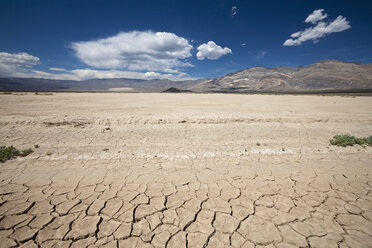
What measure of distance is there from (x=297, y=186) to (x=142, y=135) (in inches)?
226

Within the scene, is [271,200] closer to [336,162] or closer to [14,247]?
[336,162]

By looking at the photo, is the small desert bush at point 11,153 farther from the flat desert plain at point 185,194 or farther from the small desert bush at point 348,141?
the small desert bush at point 348,141

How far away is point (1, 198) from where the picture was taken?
3.04 metres

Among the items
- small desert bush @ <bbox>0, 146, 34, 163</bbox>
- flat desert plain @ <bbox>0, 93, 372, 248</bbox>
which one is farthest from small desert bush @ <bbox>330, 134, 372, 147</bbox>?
small desert bush @ <bbox>0, 146, 34, 163</bbox>

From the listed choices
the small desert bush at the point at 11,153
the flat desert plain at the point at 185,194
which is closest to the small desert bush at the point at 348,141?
the flat desert plain at the point at 185,194

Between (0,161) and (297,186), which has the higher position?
(0,161)

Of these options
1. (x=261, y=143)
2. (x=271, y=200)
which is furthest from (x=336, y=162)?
(x=271, y=200)

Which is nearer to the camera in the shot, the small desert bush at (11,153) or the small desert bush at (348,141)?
the small desert bush at (11,153)

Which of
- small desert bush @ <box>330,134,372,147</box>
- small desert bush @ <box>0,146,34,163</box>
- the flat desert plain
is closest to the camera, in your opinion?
the flat desert plain

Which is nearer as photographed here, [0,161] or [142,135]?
[0,161]

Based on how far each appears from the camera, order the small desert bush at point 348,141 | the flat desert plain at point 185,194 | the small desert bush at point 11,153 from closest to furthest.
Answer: the flat desert plain at point 185,194, the small desert bush at point 11,153, the small desert bush at point 348,141

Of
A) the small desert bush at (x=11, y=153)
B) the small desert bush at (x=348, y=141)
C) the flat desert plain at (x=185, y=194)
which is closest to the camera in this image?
the flat desert plain at (x=185, y=194)

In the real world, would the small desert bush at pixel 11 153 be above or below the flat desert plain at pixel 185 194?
above

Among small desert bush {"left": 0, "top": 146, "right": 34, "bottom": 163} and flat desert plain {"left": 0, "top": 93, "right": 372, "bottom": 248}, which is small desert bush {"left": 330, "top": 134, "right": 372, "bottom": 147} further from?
small desert bush {"left": 0, "top": 146, "right": 34, "bottom": 163}
